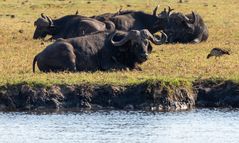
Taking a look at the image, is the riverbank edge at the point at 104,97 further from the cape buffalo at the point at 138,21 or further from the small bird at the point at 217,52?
the cape buffalo at the point at 138,21

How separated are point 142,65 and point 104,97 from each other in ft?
11.1

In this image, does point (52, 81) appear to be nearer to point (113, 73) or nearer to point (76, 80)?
point (76, 80)

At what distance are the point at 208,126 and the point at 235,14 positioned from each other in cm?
2073

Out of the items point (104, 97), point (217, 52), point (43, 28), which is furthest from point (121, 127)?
point (43, 28)

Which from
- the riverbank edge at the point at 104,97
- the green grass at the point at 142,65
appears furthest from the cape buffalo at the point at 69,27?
the riverbank edge at the point at 104,97

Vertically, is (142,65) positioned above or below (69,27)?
below

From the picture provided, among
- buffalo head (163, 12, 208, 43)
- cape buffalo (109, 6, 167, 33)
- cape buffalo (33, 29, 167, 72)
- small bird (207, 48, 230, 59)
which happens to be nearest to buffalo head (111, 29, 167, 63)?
cape buffalo (33, 29, 167, 72)

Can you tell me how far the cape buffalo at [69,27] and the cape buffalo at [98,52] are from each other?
4.34 meters

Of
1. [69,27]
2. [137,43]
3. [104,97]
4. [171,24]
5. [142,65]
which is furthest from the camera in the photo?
[171,24]

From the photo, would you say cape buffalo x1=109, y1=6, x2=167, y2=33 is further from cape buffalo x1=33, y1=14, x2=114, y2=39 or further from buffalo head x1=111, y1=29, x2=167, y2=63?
buffalo head x1=111, y1=29, x2=167, y2=63

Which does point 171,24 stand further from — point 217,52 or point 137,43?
point 137,43

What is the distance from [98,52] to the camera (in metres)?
20.9

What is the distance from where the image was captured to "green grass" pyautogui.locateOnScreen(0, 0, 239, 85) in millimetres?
19047

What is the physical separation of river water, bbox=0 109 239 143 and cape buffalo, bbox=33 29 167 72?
2.69 meters
